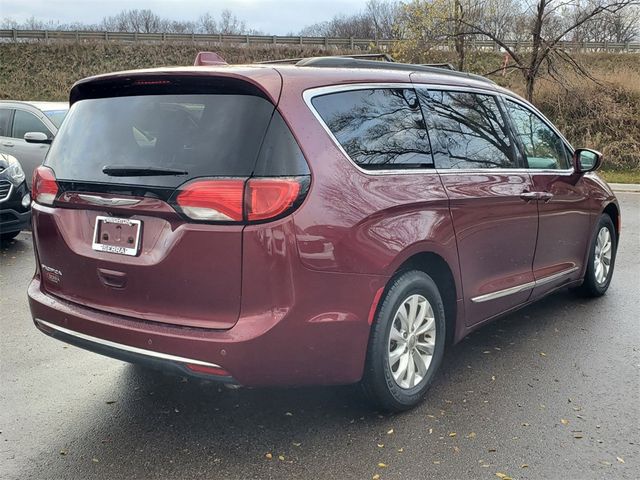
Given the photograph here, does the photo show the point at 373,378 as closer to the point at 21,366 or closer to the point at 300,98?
the point at 300,98

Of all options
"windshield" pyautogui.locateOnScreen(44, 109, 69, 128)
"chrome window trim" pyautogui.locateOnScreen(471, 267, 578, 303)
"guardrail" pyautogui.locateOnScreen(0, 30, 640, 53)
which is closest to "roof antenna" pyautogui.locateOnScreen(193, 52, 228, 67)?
"chrome window trim" pyautogui.locateOnScreen(471, 267, 578, 303)

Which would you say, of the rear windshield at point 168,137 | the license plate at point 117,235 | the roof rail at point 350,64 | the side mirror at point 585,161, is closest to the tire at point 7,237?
the rear windshield at point 168,137

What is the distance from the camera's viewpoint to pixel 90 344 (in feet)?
9.83

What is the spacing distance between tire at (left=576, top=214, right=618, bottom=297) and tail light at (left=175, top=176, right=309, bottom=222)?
3592mm

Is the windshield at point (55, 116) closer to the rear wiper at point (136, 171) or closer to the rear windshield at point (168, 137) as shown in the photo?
the rear windshield at point (168, 137)

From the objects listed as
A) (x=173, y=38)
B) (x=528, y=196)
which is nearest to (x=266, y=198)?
(x=528, y=196)

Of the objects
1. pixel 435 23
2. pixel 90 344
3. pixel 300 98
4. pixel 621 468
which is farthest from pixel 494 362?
pixel 435 23

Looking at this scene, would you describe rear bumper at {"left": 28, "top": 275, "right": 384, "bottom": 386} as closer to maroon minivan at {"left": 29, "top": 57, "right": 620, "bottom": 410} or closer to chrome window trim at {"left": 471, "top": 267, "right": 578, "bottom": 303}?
maroon minivan at {"left": 29, "top": 57, "right": 620, "bottom": 410}

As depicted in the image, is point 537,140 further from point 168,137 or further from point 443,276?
point 168,137

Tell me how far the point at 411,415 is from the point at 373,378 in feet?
1.31

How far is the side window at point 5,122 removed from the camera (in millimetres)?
10625

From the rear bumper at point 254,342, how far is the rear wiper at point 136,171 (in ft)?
2.19

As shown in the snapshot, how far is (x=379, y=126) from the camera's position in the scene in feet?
10.9

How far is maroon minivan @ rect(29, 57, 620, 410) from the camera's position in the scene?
2703mm
